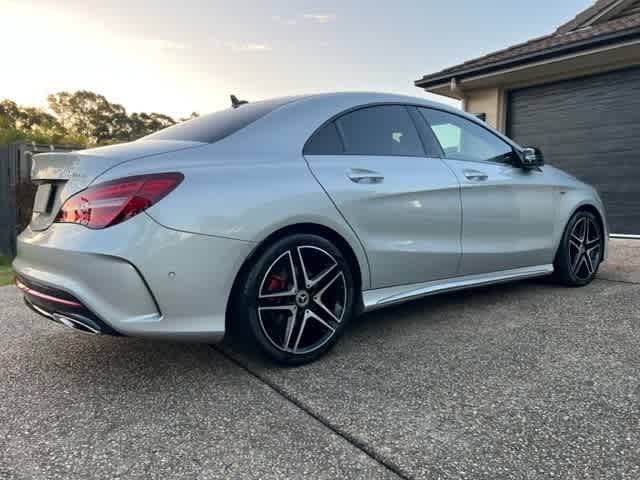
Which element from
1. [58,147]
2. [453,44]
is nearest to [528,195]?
[58,147]

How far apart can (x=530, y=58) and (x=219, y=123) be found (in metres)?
6.31

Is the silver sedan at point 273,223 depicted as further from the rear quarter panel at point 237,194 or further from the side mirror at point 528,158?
the side mirror at point 528,158

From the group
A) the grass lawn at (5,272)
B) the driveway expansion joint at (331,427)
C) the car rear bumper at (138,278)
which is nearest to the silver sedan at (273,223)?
the car rear bumper at (138,278)

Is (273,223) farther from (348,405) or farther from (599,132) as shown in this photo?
(599,132)

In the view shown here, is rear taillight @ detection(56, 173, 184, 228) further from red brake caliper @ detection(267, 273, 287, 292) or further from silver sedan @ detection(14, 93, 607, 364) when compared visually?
red brake caliper @ detection(267, 273, 287, 292)

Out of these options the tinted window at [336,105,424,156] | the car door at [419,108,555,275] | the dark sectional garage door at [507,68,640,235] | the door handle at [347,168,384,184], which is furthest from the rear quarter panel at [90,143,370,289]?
the dark sectional garage door at [507,68,640,235]

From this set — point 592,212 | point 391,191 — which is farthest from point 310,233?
point 592,212

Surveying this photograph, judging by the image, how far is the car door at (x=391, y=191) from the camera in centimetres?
251

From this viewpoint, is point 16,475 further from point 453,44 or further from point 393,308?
point 453,44

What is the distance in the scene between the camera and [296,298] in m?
2.30

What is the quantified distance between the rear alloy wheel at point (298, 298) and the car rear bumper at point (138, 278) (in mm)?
157

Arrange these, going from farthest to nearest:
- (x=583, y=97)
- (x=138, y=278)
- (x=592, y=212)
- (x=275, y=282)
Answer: (x=583, y=97), (x=592, y=212), (x=275, y=282), (x=138, y=278)

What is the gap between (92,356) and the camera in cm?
253

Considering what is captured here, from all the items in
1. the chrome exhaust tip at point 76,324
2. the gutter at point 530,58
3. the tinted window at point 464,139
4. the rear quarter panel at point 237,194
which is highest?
the gutter at point 530,58
